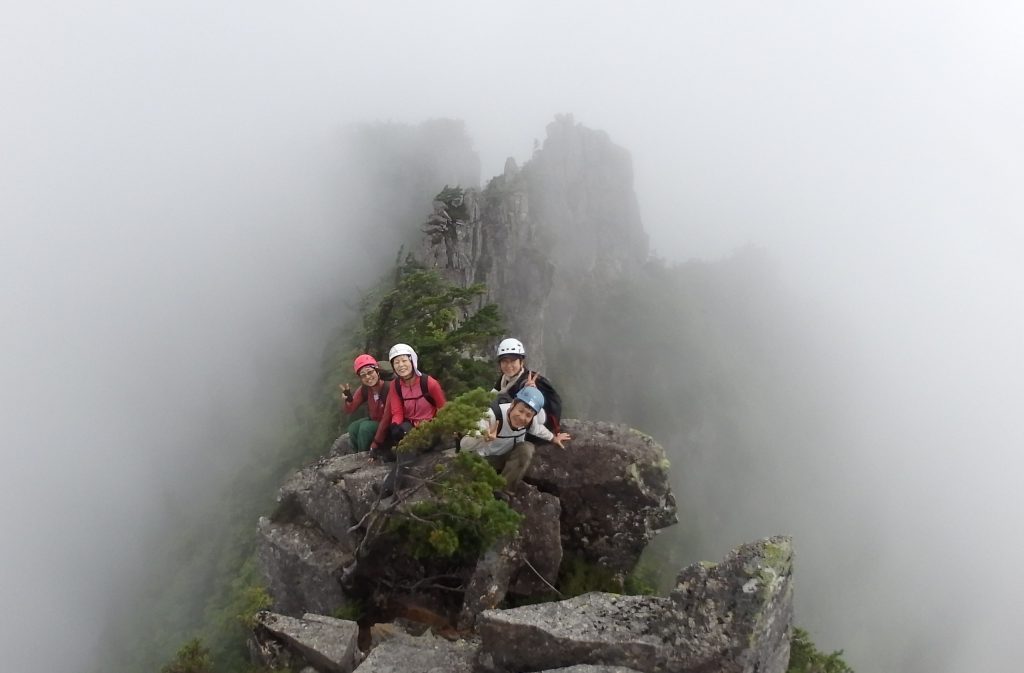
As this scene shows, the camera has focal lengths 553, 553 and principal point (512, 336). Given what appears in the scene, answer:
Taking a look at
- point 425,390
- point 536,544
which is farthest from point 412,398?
point 536,544

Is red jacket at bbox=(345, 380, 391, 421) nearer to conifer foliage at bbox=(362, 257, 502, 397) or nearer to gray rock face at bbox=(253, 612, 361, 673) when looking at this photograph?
gray rock face at bbox=(253, 612, 361, 673)

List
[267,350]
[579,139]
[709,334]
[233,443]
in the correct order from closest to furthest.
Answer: [233,443] → [267,350] → [709,334] → [579,139]

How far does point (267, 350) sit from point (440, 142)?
53.5m

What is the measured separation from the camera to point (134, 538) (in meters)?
72.3

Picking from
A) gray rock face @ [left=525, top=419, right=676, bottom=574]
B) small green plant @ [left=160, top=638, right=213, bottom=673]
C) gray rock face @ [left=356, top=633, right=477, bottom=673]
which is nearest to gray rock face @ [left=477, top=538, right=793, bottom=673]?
gray rock face @ [left=356, top=633, right=477, bottom=673]

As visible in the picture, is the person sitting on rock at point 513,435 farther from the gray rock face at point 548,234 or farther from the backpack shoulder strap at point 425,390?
the gray rock face at point 548,234

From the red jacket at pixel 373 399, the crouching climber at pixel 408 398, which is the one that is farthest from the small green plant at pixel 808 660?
the red jacket at pixel 373 399

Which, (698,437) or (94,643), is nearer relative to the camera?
(94,643)

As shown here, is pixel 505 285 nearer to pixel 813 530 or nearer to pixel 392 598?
pixel 813 530

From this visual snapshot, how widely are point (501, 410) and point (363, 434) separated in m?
3.75

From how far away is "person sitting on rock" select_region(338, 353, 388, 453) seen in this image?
33.5 feet

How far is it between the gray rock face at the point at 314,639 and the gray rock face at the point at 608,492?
152 inches

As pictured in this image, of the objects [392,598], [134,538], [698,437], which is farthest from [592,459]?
[134,538]

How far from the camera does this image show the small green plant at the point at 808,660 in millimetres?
8094
